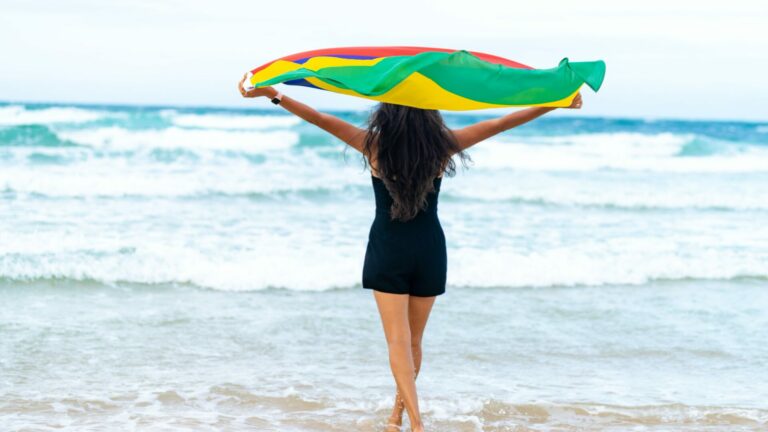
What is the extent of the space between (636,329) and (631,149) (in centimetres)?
2387

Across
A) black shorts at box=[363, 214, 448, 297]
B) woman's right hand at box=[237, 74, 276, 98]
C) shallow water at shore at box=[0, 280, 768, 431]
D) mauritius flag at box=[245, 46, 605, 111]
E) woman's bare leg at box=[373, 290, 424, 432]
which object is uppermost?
mauritius flag at box=[245, 46, 605, 111]

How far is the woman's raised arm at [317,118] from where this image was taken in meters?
3.76

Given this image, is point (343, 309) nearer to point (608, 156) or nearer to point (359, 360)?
point (359, 360)

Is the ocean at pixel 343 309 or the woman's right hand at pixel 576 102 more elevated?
the woman's right hand at pixel 576 102

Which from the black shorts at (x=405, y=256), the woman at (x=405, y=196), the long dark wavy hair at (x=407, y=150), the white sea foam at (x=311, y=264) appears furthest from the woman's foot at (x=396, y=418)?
the white sea foam at (x=311, y=264)

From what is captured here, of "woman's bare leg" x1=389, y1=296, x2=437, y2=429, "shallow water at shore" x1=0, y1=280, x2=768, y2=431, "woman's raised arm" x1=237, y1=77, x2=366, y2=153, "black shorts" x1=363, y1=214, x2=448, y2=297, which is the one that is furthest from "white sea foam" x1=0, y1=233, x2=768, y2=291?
"woman's raised arm" x1=237, y1=77, x2=366, y2=153

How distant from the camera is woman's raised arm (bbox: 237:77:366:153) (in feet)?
12.3

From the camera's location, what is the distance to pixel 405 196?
3865 mm

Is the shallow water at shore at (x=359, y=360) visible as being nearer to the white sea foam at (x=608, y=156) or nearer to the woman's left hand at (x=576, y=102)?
the woman's left hand at (x=576, y=102)

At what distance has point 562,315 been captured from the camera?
7.59 meters

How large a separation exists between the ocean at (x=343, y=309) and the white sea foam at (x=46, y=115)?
14.6 m

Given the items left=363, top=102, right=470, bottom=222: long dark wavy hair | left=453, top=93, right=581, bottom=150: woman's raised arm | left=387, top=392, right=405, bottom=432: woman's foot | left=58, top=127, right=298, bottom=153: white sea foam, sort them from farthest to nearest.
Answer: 1. left=58, top=127, right=298, bottom=153: white sea foam
2. left=387, top=392, right=405, bottom=432: woman's foot
3. left=453, top=93, right=581, bottom=150: woman's raised arm
4. left=363, top=102, right=470, bottom=222: long dark wavy hair

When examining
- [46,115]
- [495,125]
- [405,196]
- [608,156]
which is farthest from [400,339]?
[46,115]

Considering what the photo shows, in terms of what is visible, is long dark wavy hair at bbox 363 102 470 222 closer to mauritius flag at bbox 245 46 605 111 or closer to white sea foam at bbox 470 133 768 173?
mauritius flag at bbox 245 46 605 111
